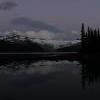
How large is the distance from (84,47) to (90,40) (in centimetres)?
573

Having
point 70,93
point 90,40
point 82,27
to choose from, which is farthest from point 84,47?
point 70,93

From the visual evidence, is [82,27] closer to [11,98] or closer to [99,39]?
[99,39]

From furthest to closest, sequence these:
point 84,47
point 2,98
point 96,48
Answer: point 84,47 → point 96,48 → point 2,98

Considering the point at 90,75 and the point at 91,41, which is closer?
the point at 90,75

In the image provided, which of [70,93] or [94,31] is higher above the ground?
[94,31]

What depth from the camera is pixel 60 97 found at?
54.3ft

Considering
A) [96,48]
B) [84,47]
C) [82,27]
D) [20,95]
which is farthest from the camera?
[82,27]

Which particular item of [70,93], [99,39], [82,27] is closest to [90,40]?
[99,39]

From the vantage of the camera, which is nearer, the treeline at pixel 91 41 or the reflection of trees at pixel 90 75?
the reflection of trees at pixel 90 75

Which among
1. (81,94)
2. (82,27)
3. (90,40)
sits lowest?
(81,94)

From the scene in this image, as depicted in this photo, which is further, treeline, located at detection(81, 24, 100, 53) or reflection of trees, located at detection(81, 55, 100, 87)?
treeline, located at detection(81, 24, 100, 53)

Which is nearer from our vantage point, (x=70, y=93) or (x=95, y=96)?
(x=95, y=96)

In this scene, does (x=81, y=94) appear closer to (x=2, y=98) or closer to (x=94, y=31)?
(x=2, y=98)

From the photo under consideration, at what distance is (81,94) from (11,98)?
210 inches
